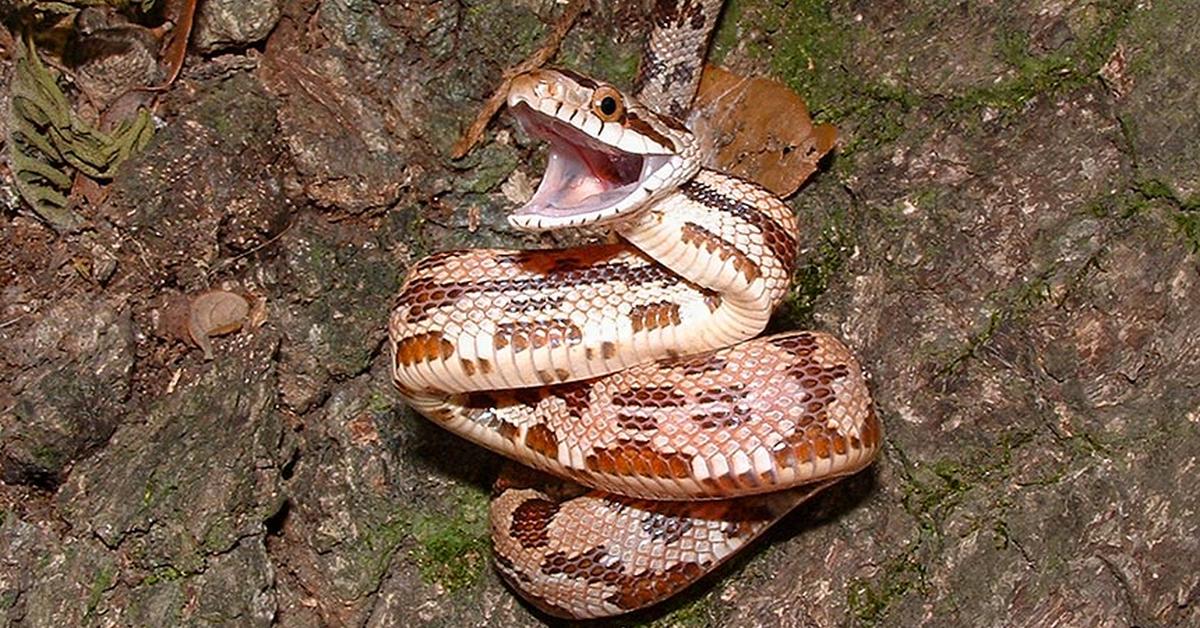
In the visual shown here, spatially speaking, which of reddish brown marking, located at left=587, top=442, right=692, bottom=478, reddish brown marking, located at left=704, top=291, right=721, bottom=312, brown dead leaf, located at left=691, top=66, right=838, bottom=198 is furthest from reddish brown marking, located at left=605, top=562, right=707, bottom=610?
brown dead leaf, located at left=691, top=66, right=838, bottom=198

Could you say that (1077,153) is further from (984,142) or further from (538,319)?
(538,319)

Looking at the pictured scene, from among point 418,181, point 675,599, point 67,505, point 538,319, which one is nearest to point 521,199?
point 418,181

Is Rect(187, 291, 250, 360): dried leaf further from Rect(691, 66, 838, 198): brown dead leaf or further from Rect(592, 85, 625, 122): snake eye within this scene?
Rect(691, 66, 838, 198): brown dead leaf

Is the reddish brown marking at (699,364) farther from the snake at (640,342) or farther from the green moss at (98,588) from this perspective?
the green moss at (98,588)

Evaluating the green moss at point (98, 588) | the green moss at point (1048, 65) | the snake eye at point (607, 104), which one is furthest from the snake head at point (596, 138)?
the green moss at point (98, 588)

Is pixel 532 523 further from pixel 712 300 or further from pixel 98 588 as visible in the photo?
pixel 98 588

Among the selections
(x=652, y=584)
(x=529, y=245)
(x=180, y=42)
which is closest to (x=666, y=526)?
(x=652, y=584)
